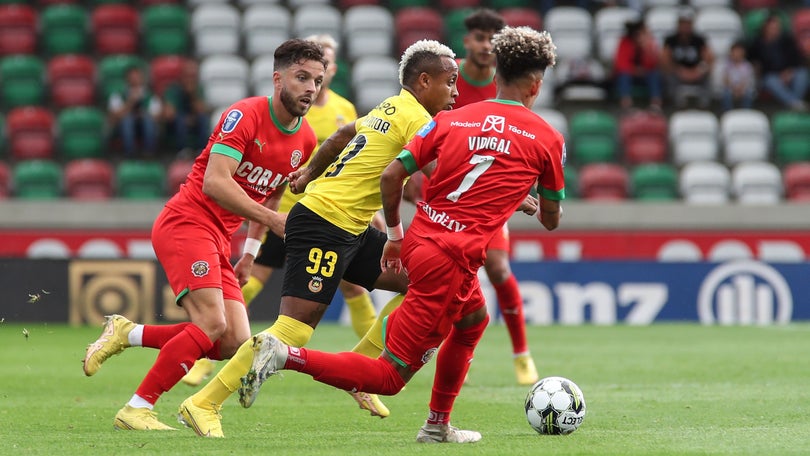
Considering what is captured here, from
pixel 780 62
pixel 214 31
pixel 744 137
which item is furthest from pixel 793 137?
pixel 214 31

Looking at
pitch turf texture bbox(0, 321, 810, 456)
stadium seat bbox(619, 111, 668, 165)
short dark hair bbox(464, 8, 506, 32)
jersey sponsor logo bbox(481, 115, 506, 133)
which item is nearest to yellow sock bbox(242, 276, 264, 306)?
pitch turf texture bbox(0, 321, 810, 456)

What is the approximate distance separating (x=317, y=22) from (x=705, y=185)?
6611mm

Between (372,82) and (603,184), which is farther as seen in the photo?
(372,82)

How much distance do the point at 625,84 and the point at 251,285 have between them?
33.5 feet

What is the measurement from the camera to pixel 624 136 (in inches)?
758

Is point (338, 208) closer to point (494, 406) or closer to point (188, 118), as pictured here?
point (494, 406)

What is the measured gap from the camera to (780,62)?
63.5ft

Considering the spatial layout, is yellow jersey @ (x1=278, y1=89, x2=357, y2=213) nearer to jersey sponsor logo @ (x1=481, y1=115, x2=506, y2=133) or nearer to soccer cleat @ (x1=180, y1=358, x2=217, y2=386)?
soccer cleat @ (x1=180, y1=358, x2=217, y2=386)

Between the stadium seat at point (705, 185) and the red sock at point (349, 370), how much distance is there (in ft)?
41.7

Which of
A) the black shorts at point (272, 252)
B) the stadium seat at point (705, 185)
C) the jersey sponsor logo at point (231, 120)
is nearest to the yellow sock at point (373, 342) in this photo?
the jersey sponsor logo at point (231, 120)

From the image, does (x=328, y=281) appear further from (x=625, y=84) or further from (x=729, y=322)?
(x=625, y=84)

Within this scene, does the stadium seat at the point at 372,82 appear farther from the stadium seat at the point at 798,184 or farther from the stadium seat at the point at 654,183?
the stadium seat at the point at 798,184

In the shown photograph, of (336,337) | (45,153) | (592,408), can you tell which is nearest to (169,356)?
(592,408)

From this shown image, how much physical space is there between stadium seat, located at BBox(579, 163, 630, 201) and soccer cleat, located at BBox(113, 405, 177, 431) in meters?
12.2
